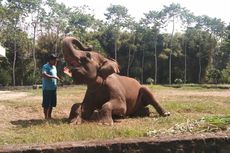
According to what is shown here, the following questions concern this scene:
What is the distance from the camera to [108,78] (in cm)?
969

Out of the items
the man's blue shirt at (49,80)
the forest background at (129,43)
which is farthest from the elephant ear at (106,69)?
the forest background at (129,43)

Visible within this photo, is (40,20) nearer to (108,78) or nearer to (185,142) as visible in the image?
(108,78)

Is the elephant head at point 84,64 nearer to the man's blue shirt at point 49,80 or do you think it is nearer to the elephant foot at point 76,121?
the elephant foot at point 76,121

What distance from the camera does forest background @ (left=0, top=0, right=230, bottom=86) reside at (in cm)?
4275

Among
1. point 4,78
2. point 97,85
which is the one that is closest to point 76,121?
point 97,85

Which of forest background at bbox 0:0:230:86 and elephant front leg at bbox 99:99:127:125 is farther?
forest background at bbox 0:0:230:86

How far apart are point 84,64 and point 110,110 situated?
1.08 meters

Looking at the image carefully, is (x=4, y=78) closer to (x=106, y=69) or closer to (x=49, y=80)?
(x=49, y=80)

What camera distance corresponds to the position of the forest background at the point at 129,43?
42.8m

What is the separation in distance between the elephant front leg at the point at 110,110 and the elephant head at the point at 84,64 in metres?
0.60

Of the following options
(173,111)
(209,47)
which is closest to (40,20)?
(209,47)

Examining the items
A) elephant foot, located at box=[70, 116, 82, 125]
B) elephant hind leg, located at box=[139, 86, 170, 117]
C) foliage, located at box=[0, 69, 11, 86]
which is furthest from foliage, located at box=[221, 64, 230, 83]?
elephant foot, located at box=[70, 116, 82, 125]

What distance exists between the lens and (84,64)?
9.09 metres

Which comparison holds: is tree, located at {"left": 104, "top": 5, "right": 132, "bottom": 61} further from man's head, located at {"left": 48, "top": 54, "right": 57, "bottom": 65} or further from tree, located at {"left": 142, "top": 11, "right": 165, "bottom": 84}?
man's head, located at {"left": 48, "top": 54, "right": 57, "bottom": 65}
